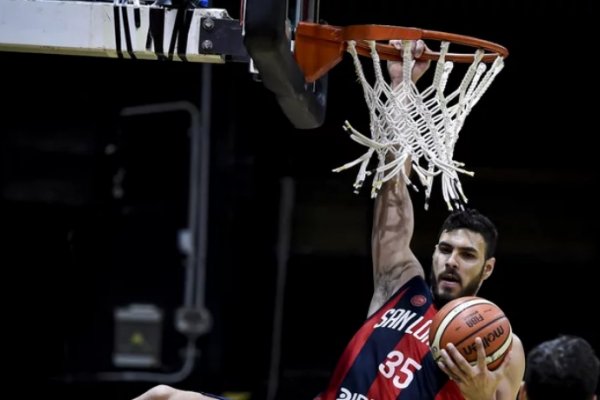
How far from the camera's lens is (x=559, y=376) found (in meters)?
3.37

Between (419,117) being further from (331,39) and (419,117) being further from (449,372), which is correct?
(449,372)

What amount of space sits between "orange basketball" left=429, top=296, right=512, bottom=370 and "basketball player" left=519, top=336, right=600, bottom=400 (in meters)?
0.12

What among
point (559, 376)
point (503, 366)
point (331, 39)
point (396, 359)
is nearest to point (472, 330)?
point (503, 366)

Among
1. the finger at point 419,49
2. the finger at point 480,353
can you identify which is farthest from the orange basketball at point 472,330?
the finger at point 419,49

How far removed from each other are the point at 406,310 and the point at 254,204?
8.52ft

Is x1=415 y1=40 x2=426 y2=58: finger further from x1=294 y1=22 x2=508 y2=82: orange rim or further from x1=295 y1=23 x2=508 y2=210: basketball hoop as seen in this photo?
x1=294 y1=22 x2=508 y2=82: orange rim

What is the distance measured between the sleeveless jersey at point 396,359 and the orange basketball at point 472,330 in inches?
8.0

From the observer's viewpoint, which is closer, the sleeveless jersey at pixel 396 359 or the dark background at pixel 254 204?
the sleeveless jersey at pixel 396 359

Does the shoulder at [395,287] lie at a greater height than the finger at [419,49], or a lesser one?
lesser

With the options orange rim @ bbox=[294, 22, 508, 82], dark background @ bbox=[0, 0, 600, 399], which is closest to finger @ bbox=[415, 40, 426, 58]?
orange rim @ bbox=[294, 22, 508, 82]

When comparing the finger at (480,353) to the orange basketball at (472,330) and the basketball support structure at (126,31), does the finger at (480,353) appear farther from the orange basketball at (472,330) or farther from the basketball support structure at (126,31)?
the basketball support structure at (126,31)

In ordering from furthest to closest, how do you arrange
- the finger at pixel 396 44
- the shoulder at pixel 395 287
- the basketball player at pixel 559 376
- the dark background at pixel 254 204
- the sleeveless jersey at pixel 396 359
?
the dark background at pixel 254 204
the shoulder at pixel 395 287
the finger at pixel 396 44
the sleeveless jersey at pixel 396 359
the basketball player at pixel 559 376

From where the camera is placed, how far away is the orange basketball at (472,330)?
3502 mm

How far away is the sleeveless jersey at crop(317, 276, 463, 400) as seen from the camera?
148 inches
